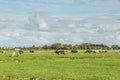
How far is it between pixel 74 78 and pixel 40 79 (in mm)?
3049

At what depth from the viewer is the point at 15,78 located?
29.1 m

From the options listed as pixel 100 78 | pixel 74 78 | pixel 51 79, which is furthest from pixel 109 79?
pixel 51 79

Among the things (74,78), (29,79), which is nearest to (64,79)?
(74,78)

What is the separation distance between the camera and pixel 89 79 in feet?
93.0

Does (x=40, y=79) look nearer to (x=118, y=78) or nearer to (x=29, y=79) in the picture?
(x=29, y=79)

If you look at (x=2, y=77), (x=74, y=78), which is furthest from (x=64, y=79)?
(x=2, y=77)

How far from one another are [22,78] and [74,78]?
4.45 meters

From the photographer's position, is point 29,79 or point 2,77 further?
point 2,77

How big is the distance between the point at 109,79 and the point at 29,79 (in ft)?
21.8

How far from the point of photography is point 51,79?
94.0 ft

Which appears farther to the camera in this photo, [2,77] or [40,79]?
[2,77]

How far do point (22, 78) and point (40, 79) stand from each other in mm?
1685

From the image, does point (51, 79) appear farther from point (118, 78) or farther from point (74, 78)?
point (118, 78)

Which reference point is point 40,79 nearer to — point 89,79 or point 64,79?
point 64,79
